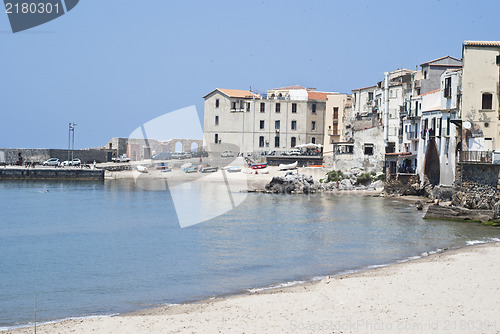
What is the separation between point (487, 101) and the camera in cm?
4000

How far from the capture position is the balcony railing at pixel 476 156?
37.5 meters

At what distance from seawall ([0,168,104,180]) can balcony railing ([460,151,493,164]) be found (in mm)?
52846

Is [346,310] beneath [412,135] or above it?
beneath

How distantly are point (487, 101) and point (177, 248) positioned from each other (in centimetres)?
2443

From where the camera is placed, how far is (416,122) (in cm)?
5412

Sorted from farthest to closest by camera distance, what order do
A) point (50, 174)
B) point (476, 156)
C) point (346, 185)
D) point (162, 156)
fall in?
point (162, 156) → point (50, 174) → point (346, 185) → point (476, 156)

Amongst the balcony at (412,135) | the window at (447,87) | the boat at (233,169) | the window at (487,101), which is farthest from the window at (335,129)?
the window at (487,101)

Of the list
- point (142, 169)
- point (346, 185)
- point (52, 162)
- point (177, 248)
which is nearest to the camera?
point (177, 248)

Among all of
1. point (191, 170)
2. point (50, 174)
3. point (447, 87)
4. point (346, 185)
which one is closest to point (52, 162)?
point (50, 174)

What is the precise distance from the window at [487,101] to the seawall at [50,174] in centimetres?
5333

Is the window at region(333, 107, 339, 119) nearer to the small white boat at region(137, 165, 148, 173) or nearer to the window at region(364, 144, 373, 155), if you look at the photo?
the window at region(364, 144, 373, 155)

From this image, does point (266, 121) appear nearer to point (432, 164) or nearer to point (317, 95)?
point (317, 95)

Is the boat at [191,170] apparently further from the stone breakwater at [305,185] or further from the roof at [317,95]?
the stone breakwater at [305,185]

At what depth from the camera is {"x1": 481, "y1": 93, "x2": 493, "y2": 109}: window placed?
3991 centimetres
